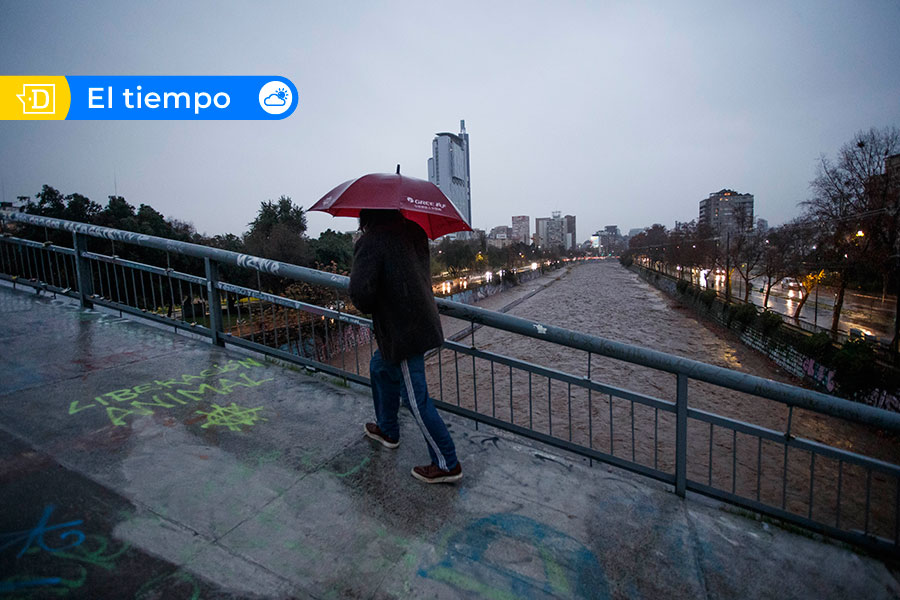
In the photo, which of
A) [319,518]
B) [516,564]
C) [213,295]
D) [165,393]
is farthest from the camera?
[213,295]

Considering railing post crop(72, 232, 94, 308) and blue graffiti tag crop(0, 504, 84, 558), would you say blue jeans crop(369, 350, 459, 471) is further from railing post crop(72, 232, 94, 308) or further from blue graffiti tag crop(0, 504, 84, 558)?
railing post crop(72, 232, 94, 308)

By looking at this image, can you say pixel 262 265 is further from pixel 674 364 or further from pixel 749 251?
pixel 749 251

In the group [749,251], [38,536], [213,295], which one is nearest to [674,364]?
[38,536]

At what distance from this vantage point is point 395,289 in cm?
264

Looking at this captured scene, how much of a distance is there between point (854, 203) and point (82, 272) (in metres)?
35.0

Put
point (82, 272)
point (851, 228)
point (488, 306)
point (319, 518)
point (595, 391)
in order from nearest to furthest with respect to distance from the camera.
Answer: point (319, 518)
point (595, 391)
point (82, 272)
point (851, 228)
point (488, 306)

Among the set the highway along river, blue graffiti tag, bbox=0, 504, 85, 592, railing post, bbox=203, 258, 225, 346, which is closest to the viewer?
blue graffiti tag, bbox=0, 504, 85, 592

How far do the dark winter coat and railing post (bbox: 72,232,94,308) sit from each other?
17.1ft

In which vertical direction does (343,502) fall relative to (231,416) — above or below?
below

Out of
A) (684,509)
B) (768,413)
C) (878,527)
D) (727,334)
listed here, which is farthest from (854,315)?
(684,509)

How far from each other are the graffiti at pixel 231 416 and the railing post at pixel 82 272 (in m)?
3.91

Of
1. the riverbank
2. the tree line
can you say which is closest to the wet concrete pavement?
the riverbank

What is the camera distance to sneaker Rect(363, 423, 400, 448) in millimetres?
3197

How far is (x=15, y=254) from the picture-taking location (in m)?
7.22
